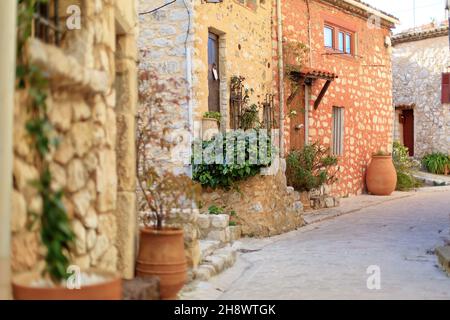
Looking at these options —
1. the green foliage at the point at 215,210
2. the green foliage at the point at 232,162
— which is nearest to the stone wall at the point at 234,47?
the green foliage at the point at 232,162

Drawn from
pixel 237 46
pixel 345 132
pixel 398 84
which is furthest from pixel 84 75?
pixel 398 84

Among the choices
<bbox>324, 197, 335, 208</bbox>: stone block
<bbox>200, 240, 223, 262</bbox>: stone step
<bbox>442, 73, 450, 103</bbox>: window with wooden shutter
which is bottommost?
<bbox>200, 240, 223, 262</bbox>: stone step

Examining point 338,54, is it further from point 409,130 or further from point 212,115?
point 409,130

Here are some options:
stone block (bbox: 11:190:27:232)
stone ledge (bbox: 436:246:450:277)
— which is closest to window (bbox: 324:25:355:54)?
stone ledge (bbox: 436:246:450:277)

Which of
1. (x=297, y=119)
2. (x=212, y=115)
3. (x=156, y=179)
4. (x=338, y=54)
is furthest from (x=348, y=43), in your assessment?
(x=156, y=179)

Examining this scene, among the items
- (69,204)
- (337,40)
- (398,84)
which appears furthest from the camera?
(398,84)

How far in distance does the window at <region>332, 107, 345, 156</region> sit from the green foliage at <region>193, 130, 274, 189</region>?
19.0 feet

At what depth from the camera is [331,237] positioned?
345 inches

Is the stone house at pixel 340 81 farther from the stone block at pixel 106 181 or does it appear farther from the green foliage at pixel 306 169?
the stone block at pixel 106 181

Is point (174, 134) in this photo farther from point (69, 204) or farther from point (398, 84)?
point (398, 84)

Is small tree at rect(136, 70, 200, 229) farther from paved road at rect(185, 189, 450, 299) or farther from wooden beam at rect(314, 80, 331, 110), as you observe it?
wooden beam at rect(314, 80, 331, 110)

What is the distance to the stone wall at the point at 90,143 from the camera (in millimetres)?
2760

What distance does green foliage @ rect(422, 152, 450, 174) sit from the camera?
1962 centimetres
